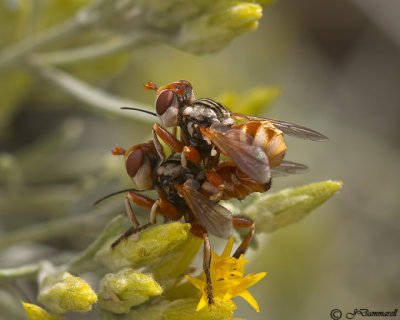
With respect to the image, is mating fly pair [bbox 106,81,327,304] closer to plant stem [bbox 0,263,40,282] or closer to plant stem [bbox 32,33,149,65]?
plant stem [bbox 0,263,40,282]

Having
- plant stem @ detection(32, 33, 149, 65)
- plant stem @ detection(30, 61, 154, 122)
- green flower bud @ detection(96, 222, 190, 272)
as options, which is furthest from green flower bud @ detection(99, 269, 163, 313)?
plant stem @ detection(32, 33, 149, 65)

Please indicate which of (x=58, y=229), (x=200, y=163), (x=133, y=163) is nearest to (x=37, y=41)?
(x=58, y=229)

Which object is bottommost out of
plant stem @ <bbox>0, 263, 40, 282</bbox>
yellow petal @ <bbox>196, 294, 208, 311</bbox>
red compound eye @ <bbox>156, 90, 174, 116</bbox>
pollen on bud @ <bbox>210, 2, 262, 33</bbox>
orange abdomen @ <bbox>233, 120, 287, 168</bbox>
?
yellow petal @ <bbox>196, 294, 208, 311</bbox>

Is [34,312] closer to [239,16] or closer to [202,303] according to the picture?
[202,303]

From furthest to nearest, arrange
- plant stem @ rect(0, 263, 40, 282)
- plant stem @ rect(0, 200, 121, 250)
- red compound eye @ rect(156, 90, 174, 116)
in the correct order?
plant stem @ rect(0, 200, 121, 250), plant stem @ rect(0, 263, 40, 282), red compound eye @ rect(156, 90, 174, 116)

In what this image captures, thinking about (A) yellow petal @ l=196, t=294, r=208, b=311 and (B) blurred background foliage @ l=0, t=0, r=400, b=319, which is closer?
(A) yellow petal @ l=196, t=294, r=208, b=311

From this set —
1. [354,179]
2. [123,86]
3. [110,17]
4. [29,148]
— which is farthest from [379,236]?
[110,17]

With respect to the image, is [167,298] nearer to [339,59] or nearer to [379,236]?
[379,236]
